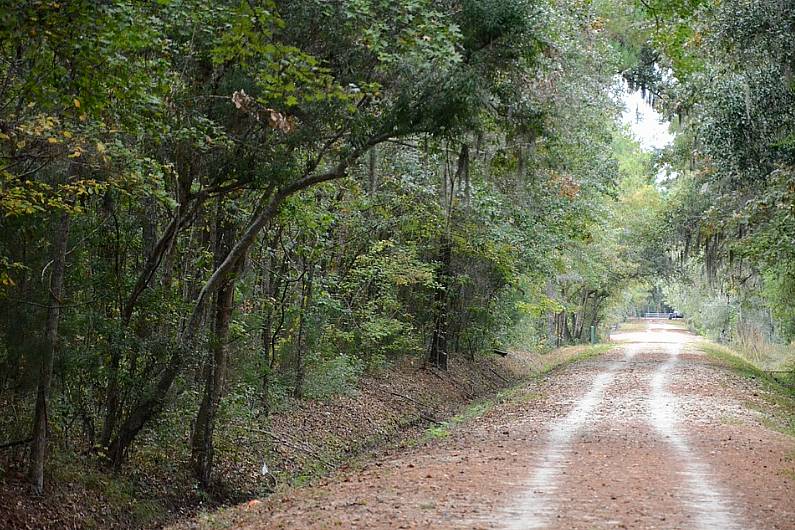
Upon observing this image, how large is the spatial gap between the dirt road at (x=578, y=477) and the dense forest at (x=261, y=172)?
3.38 m

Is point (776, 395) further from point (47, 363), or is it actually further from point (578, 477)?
point (47, 363)

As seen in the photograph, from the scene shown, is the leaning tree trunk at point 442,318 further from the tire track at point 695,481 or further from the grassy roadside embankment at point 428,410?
the tire track at point 695,481

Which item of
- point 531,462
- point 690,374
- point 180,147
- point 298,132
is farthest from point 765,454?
point 690,374

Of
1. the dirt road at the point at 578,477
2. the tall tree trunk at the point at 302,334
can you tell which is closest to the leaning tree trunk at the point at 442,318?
the dirt road at the point at 578,477

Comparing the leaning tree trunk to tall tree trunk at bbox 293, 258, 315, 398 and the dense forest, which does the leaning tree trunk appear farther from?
tall tree trunk at bbox 293, 258, 315, 398

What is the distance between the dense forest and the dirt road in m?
3.38

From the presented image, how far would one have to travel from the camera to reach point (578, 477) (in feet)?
36.9

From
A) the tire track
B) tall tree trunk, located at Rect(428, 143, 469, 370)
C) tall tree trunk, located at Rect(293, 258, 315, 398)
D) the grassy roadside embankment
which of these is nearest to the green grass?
the tire track

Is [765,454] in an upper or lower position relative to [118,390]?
lower

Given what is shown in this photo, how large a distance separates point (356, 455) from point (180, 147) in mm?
8540

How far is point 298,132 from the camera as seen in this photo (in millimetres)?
12562

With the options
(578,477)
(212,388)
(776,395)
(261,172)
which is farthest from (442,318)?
(578,477)

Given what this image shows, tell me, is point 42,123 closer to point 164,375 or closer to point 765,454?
point 164,375

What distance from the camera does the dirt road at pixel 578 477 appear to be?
8.85 m
